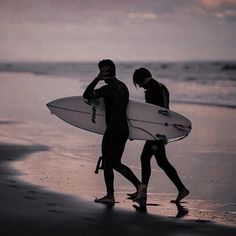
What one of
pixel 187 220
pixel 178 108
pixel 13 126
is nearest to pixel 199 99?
pixel 178 108

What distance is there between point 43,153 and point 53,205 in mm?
4491

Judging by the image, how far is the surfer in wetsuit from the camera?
809 centimetres

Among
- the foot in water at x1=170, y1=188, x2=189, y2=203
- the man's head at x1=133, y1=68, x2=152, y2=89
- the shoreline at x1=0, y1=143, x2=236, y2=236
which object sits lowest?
the shoreline at x1=0, y1=143, x2=236, y2=236

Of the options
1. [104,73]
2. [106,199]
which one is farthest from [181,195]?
[104,73]

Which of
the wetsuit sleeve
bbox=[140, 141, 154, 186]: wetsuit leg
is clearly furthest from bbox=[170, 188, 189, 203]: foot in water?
the wetsuit sleeve

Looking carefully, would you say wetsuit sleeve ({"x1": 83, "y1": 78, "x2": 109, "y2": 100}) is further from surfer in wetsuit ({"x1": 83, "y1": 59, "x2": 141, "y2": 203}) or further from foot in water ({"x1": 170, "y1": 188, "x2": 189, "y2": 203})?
foot in water ({"x1": 170, "y1": 188, "x2": 189, "y2": 203})

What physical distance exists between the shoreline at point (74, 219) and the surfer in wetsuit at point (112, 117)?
0.50 metres

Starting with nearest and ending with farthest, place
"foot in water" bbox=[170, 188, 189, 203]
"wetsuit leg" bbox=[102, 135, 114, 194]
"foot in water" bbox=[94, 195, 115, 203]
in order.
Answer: "foot in water" bbox=[94, 195, 115, 203]
"wetsuit leg" bbox=[102, 135, 114, 194]
"foot in water" bbox=[170, 188, 189, 203]

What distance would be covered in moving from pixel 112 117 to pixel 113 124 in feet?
0.27

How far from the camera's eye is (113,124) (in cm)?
811

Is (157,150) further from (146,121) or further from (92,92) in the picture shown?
(92,92)

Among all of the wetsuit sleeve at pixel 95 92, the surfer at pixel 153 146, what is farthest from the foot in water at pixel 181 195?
the wetsuit sleeve at pixel 95 92

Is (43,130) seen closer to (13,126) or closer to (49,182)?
(13,126)

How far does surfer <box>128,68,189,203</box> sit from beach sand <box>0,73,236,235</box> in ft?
0.51
